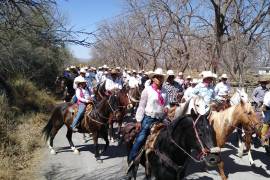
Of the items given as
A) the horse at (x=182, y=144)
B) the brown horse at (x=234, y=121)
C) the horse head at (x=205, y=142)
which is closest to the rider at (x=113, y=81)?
the brown horse at (x=234, y=121)

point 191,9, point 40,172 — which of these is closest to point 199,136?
point 40,172

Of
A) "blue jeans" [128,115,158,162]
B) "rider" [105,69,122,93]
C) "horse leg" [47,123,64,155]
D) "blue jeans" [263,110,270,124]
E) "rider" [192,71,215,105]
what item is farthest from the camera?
"rider" [105,69,122,93]

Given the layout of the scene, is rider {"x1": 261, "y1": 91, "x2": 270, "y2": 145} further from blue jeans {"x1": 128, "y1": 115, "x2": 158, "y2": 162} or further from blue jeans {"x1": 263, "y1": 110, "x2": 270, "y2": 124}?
blue jeans {"x1": 128, "y1": 115, "x2": 158, "y2": 162}

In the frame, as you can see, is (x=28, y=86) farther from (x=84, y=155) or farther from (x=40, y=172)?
(x=40, y=172)

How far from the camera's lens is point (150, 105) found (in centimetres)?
743

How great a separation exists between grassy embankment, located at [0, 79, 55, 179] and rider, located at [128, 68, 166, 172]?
317cm

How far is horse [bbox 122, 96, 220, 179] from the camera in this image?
5.61 meters

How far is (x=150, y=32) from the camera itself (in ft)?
91.4

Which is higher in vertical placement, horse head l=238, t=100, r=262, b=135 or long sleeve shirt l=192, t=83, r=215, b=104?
long sleeve shirt l=192, t=83, r=215, b=104

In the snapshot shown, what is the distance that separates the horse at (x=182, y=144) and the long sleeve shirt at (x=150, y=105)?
50cm

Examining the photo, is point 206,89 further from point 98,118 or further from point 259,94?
point 259,94

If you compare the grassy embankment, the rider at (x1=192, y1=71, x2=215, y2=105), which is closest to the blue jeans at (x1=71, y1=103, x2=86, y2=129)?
the grassy embankment

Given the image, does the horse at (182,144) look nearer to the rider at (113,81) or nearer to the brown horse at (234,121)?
the brown horse at (234,121)

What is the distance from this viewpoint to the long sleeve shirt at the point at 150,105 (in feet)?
24.2
